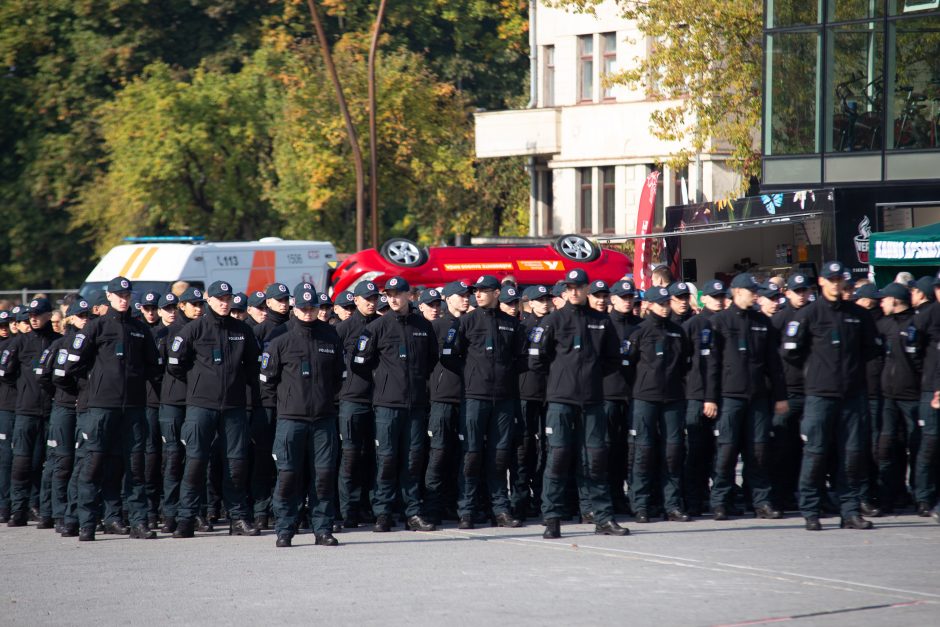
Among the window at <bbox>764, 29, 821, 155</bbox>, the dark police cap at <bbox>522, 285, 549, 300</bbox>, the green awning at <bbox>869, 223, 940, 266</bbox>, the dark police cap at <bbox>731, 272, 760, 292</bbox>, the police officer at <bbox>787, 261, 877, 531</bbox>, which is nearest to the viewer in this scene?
the police officer at <bbox>787, 261, 877, 531</bbox>

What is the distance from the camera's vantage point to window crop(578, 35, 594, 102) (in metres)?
40.1

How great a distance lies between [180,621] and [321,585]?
125 centimetres

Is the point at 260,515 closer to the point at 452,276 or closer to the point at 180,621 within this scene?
the point at 180,621

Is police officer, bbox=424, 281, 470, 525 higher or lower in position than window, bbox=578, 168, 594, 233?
lower

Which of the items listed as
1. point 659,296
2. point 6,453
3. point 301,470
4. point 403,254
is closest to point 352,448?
point 301,470

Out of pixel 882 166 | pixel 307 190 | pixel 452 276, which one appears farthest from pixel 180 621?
pixel 307 190

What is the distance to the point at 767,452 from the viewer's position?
12.3 meters

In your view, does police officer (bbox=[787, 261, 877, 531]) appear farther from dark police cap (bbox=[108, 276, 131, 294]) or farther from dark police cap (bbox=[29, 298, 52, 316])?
dark police cap (bbox=[29, 298, 52, 316])

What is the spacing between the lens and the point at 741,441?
12.4 meters

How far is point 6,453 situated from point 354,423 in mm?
3575

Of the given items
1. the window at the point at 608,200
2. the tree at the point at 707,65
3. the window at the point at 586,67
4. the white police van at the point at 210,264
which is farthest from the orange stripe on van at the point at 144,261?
the window at the point at 586,67

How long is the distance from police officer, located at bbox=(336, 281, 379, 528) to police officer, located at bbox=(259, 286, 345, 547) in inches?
31.1

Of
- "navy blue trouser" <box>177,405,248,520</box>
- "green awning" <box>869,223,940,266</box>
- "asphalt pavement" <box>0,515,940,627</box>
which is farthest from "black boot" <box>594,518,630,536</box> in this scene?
"green awning" <box>869,223,940,266</box>

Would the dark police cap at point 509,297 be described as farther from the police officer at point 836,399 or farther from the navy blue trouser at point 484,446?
the police officer at point 836,399
